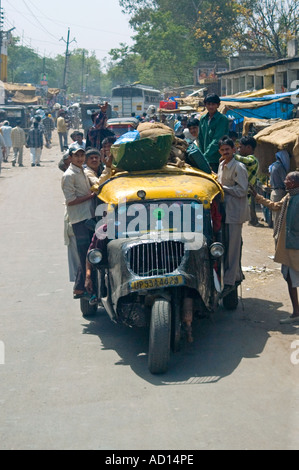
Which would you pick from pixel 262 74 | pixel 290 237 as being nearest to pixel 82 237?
pixel 290 237

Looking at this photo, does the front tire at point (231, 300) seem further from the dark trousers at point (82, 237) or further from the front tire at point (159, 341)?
the front tire at point (159, 341)

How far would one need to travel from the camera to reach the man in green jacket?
983 centimetres

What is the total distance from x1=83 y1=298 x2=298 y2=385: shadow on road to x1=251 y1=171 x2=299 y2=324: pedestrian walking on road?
0.43 metres

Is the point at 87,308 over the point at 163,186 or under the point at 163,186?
under

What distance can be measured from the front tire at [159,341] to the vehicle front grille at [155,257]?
0.38 metres

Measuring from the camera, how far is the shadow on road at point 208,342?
6.69 m

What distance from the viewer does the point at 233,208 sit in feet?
27.8

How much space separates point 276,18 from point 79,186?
4301 cm

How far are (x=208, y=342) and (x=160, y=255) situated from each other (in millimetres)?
1238

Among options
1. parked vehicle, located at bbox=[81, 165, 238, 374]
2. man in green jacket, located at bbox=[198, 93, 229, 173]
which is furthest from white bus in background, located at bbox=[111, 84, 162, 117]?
parked vehicle, located at bbox=[81, 165, 238, 374]

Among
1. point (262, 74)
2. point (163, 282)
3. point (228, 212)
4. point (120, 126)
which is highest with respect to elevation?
point (262, 74)

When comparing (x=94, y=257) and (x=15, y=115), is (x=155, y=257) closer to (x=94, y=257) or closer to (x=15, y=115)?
(x=94, y=257)

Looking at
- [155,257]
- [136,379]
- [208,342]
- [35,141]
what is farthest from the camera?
[35,141]

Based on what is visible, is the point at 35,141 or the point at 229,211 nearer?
the point at 229,211
